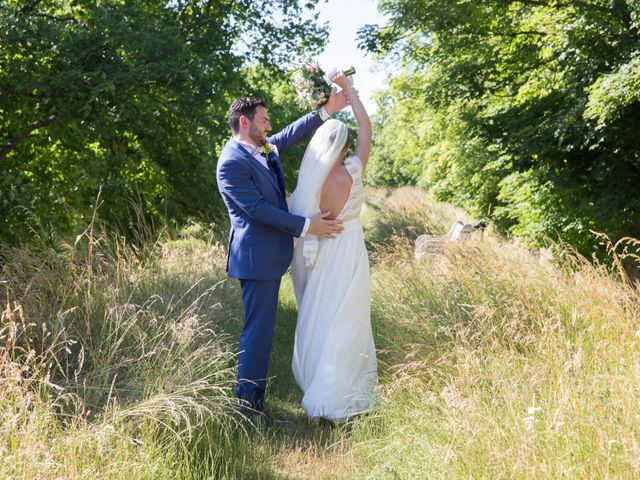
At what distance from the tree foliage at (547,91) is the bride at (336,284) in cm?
450

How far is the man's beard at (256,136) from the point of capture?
5285 mm

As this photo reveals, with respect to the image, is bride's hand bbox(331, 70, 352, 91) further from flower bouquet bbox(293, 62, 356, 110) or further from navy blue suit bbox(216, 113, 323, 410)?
navy blue suit bbox(216, 113, 323, 410)

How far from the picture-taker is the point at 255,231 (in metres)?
5.26

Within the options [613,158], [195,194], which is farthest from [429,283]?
[195,194]

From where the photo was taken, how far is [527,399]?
12.2 ft

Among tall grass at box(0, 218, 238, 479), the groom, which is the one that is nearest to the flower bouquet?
the groom

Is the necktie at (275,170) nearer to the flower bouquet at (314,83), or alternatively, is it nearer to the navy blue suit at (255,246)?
the navy blue suit at (255,246)

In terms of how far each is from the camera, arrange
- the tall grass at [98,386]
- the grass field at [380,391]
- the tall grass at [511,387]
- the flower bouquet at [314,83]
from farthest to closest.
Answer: the flower bouquet at [314,83] < the tall grass at [98,386] < the grass field at [380,391] < the tall grass at [511,387]

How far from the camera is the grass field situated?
10.5 ft

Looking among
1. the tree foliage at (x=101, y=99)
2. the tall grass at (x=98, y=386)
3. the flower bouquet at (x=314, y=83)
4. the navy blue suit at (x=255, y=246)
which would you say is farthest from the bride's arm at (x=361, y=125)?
the tree foliage at (x=101, y=99)

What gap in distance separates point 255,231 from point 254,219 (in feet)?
0.45

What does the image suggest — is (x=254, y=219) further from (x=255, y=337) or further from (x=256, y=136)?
(x=255, y=337)

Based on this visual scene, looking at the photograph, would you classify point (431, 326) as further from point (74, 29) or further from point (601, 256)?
point (601, 256)

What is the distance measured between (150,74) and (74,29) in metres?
1.11
